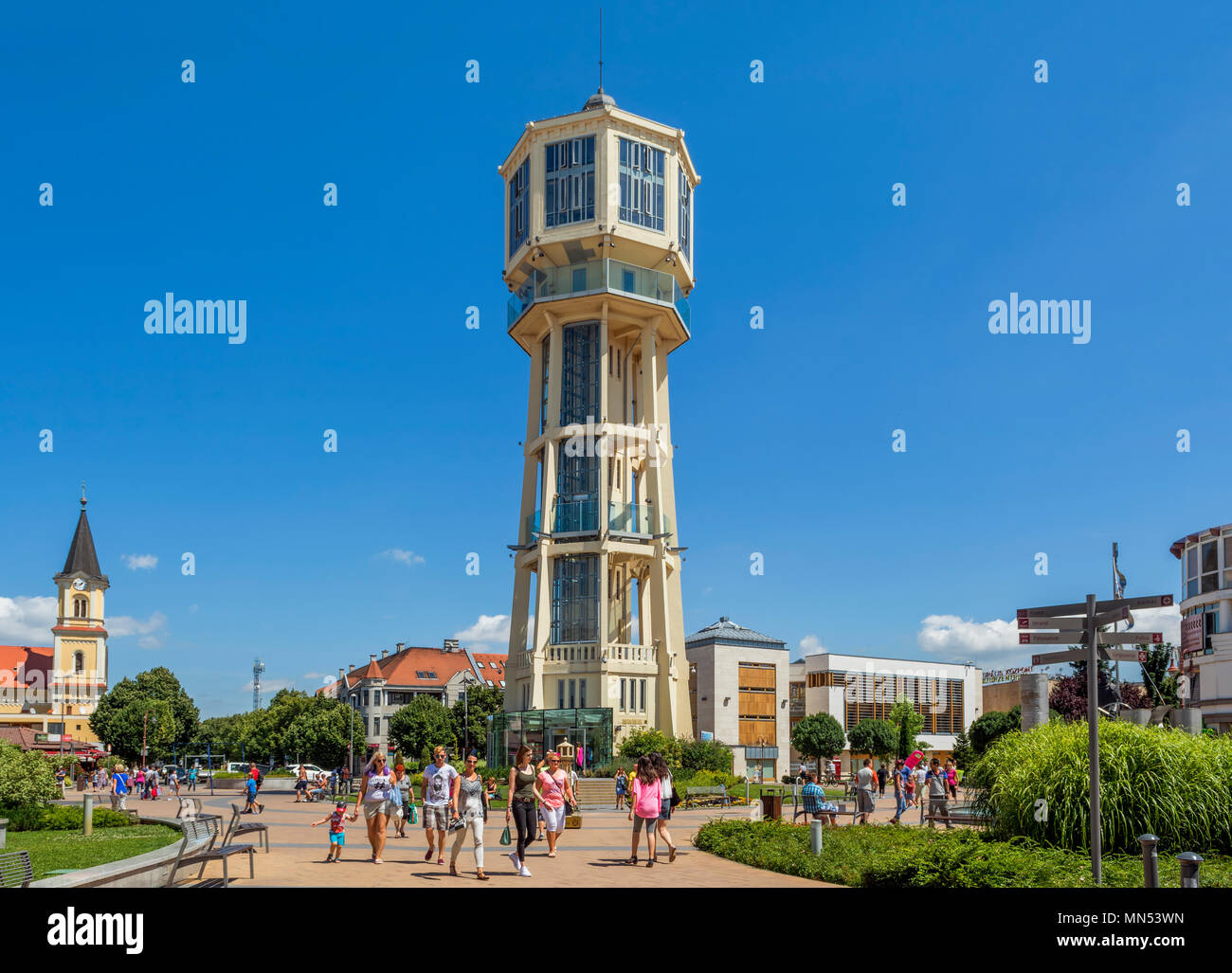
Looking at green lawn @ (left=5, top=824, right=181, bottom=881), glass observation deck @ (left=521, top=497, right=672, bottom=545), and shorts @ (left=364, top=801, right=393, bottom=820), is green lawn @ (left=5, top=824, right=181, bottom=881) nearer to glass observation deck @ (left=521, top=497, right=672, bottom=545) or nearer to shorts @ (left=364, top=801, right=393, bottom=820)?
shorts @ (left=364, top=801, right=393, bottom=820)

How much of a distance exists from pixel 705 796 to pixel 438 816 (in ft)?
76.6

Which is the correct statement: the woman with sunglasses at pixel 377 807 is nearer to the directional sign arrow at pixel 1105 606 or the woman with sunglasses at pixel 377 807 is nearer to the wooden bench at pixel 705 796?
the directional sign arrow at pixel 1105 606

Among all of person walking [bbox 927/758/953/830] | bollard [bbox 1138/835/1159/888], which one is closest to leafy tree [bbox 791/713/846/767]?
person walking [bbox 927/758/953/830]

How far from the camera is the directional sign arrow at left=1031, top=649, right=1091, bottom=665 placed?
13359 mm

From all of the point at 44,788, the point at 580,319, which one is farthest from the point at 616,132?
the point at 44,788

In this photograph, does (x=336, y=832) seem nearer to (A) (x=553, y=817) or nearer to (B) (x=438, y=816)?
→ (B) (x=438, y=816)

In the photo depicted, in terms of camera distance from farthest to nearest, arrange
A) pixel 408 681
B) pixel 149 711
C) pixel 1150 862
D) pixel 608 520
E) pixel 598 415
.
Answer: pixel 408 681 < pixel 149 711 < pixel 598 415 < pixel 608 520 < pixel 1150 862

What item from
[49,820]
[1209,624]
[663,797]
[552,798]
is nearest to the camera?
[552,798]

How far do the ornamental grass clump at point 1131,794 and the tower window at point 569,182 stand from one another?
42181mm

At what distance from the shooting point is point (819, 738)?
77562mm

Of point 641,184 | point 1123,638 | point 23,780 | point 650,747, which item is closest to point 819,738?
point 650,747

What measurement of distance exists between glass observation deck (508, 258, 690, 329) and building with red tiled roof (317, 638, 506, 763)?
218ft

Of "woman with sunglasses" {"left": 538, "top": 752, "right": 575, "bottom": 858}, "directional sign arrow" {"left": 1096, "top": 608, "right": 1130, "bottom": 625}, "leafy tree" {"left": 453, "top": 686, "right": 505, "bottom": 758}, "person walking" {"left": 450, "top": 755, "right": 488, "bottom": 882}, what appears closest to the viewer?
"directional sign arrow" {"left": 1096, "top": 608, "right": 1130, "bottom": 625}

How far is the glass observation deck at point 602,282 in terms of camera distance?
5509 cm
